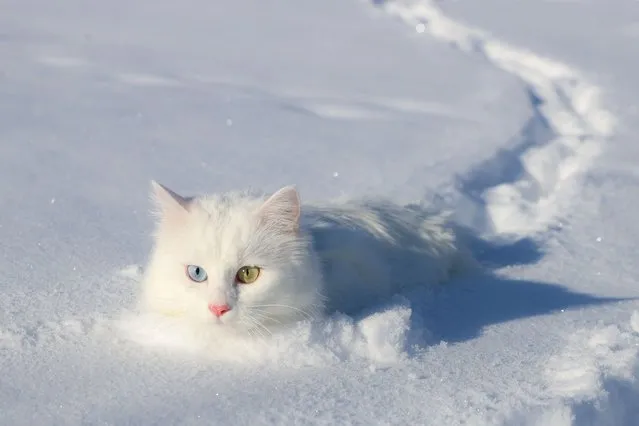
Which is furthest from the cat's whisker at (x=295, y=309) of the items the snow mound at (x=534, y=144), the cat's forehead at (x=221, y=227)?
the snow mound at (x=534, y=144)

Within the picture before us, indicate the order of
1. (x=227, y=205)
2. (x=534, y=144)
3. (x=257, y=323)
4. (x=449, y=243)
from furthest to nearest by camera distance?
(x=534, y=144) < (x=449, y=243) < (x=227, y=205) < (x=257, y=323)

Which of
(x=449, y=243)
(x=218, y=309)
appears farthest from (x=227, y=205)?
(x=449, y=243)

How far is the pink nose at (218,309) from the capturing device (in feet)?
7.11

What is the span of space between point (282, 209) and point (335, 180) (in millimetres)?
1638

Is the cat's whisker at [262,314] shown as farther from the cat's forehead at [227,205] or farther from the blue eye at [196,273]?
the cat's forehead at [227,205]

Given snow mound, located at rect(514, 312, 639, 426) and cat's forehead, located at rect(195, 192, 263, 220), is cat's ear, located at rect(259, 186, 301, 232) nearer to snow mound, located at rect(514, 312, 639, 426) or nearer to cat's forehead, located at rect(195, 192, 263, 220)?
cat's forehead, located at rect(195, 192, 263, 220)

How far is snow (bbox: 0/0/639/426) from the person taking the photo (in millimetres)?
2072

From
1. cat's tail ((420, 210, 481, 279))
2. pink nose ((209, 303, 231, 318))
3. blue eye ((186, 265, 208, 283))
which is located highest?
blue eye ((186, 265, 208, 283))

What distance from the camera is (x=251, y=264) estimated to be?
2.22 meters

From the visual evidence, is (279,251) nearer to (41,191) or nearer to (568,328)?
(568,328)

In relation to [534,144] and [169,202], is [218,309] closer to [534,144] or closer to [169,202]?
[169,202]

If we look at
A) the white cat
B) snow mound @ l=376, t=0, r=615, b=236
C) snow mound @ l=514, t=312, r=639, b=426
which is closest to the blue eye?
the white cat

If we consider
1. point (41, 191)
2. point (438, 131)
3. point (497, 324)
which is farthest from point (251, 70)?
point (497, 324)

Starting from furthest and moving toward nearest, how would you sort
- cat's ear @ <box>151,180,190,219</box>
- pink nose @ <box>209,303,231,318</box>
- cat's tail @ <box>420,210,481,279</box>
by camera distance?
cat's tail @ <box>420,210,481,279</box> → cat's ear @ <box>151,180,190,219</box> → pink nose @ <box>209,303,231,318</box>
